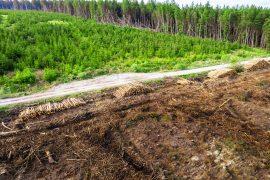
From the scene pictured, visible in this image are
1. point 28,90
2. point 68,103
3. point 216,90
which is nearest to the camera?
point 68,103

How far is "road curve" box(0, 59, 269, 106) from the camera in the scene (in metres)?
20.4

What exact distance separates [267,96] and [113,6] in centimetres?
7790

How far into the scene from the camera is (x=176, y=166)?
37.2ft

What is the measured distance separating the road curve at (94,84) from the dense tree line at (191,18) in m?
36.7

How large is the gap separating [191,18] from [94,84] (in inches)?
1949

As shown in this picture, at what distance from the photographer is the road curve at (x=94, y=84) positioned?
20.4 meters

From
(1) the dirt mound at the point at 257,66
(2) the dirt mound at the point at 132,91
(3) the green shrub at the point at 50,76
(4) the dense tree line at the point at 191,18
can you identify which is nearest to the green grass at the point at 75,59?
(3) the green shrub at the point at 50,76

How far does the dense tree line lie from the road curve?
36.7 meters

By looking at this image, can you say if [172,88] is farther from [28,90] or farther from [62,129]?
[28,90]

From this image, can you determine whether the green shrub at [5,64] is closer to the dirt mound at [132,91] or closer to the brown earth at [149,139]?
the brown earth at [149,139]

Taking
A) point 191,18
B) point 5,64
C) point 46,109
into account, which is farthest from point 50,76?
point 191,18

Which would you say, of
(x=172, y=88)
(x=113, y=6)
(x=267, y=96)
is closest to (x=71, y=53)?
(x=172, y=88)

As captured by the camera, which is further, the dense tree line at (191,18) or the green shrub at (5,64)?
the dense tree line at (191,18)

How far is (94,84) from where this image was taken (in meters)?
23.1
